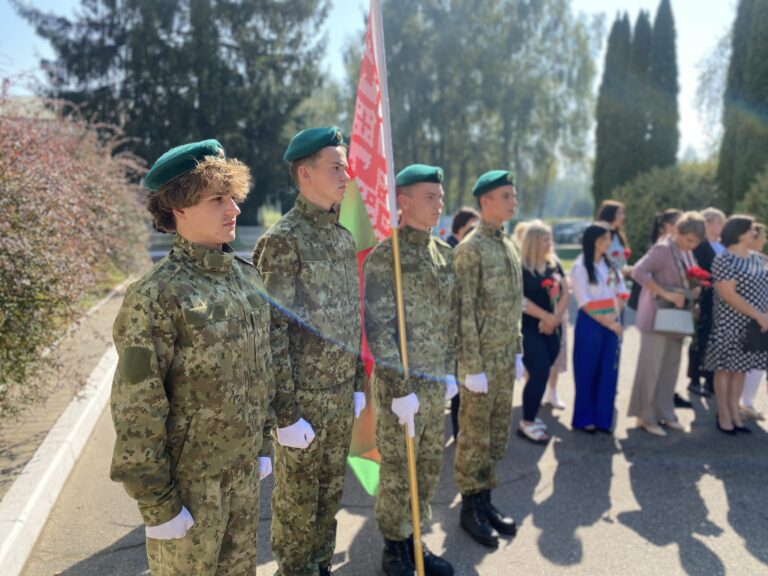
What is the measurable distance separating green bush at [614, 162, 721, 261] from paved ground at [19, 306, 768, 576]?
11062 millimetres

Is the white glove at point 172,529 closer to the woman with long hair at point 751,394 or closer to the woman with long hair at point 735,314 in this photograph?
the woman with long hair at point 735,314

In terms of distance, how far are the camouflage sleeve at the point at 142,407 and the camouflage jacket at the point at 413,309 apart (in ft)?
4.04

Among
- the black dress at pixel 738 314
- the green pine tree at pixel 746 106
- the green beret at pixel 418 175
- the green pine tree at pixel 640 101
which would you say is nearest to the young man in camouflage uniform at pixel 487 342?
the green beret at pixel 418 175

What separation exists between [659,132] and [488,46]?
43.6ft

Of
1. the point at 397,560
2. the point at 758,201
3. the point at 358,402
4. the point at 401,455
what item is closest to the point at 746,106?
the point at 758,201

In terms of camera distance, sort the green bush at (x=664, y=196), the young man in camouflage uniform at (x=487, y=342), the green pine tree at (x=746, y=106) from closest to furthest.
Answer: the young man in camouflage uniform at (x=487, y=342)
the green pine tree at (x=746, y=106)
the green bush at (x=664, y=196)

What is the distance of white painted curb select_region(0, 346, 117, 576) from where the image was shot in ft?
9.89

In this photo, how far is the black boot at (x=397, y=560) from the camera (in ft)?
9.59

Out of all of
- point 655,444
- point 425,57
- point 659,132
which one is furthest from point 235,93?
point 655,444

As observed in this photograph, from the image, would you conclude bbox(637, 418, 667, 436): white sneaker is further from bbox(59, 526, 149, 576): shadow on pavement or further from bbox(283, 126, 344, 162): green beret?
bbox(59, 526, 149, 576): shadow on pavement

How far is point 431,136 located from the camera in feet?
101

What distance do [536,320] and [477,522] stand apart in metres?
2.05

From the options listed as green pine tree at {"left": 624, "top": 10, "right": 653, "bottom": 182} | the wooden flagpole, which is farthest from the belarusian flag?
green pine tree at {"left": 624, "top": 10, "right": 653, "bottom": 182}

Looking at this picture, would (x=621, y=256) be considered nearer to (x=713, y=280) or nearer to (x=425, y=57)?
(x=713, y=280)
